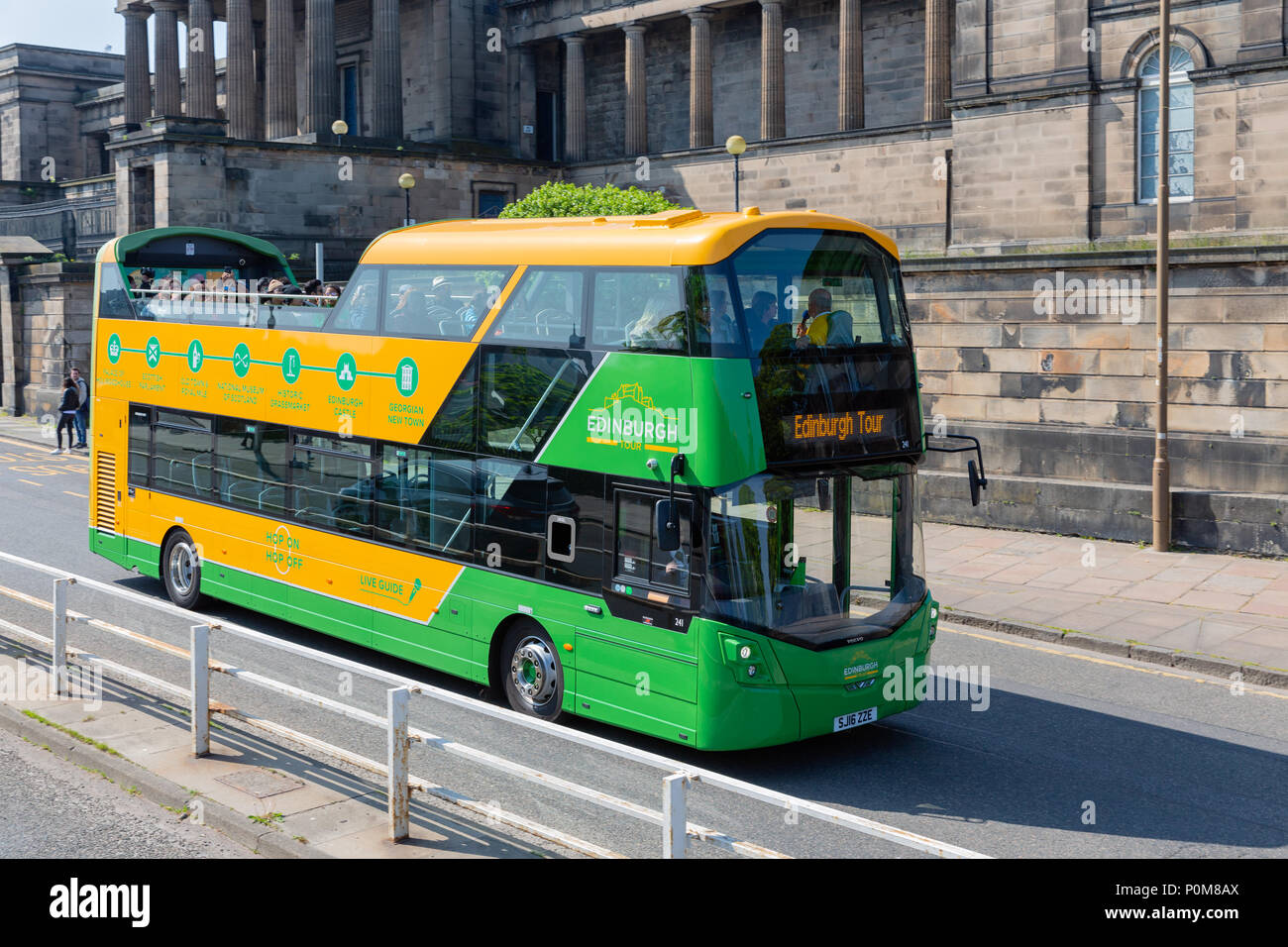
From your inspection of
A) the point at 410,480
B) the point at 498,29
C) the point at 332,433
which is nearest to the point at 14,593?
the point at 332,433

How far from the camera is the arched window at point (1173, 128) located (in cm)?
2912

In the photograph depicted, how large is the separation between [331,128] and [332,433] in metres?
34.0

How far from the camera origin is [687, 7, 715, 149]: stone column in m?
44.9

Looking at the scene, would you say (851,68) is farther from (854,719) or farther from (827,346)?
(854,719)

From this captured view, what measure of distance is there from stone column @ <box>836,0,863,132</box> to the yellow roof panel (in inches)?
1197

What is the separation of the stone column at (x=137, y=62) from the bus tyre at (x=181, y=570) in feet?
143

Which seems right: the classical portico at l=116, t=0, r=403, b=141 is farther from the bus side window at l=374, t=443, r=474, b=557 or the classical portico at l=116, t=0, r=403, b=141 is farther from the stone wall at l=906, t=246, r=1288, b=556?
the bus side window at l=374, t=443, r=474, b=557

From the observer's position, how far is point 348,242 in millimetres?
44000

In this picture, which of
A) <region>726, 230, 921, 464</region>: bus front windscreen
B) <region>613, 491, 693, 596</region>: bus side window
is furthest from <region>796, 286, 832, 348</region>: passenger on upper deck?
<region>613, 491, 693, 596</region>: bus side window

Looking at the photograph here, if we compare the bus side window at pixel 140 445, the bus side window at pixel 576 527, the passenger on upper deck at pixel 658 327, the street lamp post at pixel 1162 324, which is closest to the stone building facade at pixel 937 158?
the street lamp post at pixel 1162 324

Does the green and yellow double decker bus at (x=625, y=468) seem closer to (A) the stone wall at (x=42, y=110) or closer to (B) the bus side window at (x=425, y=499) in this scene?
(B) the bus side window at (x=425, y=499)

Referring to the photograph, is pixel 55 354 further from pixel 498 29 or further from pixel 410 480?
pixel 410 480

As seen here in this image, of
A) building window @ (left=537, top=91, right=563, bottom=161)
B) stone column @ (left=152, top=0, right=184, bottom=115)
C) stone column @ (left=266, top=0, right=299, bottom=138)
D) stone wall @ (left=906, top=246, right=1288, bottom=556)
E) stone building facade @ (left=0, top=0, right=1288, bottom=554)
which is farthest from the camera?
building window @ (left=537, top=91, right=563, bottom=161)

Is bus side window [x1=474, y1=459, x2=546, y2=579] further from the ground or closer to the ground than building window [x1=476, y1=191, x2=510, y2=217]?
closer to the ground
